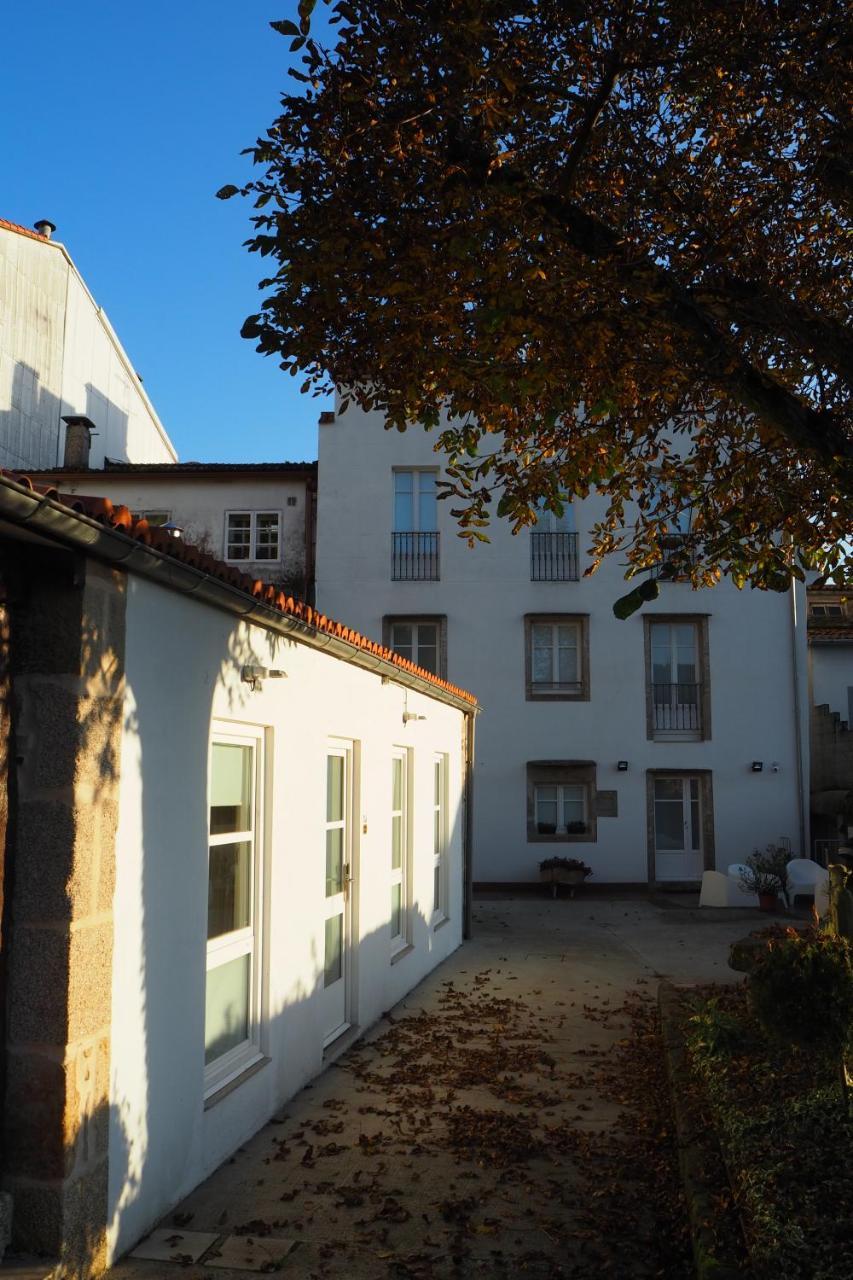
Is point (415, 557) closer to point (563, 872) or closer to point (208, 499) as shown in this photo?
point (208, 499)

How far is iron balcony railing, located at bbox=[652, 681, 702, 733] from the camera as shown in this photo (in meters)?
23.6

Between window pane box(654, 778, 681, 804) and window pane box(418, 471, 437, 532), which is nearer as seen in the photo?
window pane box(654, 778, 681, 804)

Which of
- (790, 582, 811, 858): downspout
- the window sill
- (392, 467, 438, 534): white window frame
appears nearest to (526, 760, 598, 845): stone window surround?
(790, 582, 811, 858): downspout

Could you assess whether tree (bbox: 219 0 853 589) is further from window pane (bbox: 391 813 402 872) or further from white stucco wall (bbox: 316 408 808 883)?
white stucco wall (bbox: 316 408 808 883)

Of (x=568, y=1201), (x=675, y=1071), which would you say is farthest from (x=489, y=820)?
(x=568, y=1201)

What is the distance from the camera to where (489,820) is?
2317 centimetres

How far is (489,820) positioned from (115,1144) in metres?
19.1

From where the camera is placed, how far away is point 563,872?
22.3m

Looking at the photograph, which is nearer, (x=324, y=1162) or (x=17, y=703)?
(x=17, y=703)

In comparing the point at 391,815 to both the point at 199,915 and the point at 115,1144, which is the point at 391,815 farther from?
the point at 115,1144

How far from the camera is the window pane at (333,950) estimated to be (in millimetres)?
8047

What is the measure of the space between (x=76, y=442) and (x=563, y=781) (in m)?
13.3

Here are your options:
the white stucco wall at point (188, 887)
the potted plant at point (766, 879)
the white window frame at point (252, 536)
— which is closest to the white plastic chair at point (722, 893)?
the potted plant at point (766, 879)

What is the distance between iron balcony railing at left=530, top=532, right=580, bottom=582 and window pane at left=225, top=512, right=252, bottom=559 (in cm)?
641
